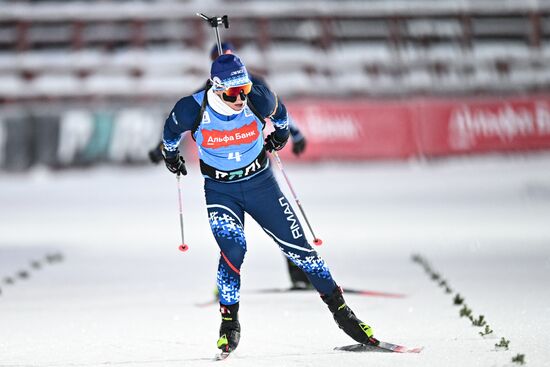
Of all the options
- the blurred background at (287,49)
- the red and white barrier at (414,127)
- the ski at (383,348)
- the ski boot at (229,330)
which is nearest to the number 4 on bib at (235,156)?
the ski boot at (229,330)

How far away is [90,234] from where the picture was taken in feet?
51.7

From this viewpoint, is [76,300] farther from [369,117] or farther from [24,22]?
[24,22]

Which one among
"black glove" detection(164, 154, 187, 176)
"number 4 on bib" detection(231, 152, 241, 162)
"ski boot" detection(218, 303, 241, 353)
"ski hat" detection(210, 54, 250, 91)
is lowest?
"ski boot" detection(218, 303, 241, 353)

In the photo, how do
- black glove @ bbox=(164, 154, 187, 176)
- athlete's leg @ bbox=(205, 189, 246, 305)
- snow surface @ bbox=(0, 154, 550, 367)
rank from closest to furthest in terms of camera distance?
1. athlete's leg @ bbox=(205, 189, 246, 305)
2. snow surface @ bbox=(0, 154, 550, 367)
3. black glove @ bbox=(164, 154, 187, 176)

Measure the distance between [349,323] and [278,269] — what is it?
4982 millimetres

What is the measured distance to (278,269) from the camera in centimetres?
1207

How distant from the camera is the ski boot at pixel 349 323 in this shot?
23.3 ft

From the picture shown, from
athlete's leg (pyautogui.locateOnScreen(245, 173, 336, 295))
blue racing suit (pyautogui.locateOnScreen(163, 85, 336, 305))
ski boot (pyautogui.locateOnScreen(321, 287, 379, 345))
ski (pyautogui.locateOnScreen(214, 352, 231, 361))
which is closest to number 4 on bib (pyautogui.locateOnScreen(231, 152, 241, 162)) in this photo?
blue racing suit (pyautogui.locateOnScreen(163, 85, 336, 305))

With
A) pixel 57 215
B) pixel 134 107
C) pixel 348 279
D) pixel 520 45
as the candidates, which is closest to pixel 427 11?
pixel 520 45

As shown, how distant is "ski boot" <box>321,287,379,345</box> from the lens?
279 inches

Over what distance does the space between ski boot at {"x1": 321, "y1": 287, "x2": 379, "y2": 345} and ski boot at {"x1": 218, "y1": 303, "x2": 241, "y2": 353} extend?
64 cm

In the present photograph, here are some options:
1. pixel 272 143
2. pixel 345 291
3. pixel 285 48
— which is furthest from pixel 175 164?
pixel 285 48

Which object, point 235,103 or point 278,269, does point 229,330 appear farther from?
point 278,269

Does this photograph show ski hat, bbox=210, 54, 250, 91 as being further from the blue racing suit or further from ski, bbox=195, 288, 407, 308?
ski, bbox=195, 288, 407, 308
